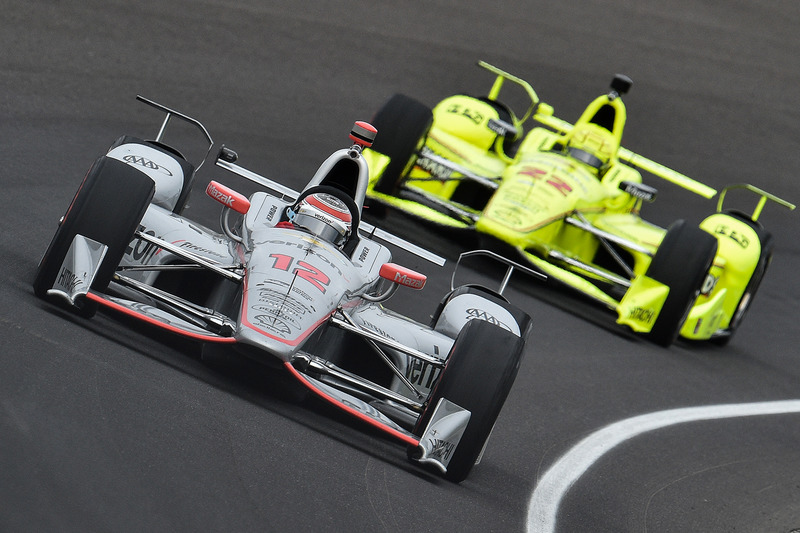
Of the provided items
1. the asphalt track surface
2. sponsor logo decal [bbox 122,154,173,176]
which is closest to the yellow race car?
the asphalt track surface

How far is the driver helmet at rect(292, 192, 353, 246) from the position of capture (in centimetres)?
787

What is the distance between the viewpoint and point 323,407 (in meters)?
7.23

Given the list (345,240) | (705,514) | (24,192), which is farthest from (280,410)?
(24,192)

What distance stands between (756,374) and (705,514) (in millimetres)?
4920

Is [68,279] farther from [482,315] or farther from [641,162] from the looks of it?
[641,162]

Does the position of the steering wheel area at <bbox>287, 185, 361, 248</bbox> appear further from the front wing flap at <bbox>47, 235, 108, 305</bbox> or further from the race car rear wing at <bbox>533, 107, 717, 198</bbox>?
the race car rear wing at <bbox>533, 107, 717, 198</bbox>

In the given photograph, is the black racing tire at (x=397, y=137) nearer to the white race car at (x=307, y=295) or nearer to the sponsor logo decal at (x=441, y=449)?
the white race car at (x=307, y=295)

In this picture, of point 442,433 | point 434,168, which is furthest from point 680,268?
point 442,433

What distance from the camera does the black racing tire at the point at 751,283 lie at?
1337 centimetres

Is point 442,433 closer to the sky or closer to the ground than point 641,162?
closer to the ground

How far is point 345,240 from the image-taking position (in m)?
8.07

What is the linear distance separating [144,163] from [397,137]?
473 cm

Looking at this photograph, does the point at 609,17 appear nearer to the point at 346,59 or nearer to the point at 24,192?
the point at 346,59

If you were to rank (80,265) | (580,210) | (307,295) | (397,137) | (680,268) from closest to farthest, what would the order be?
(80,265) → (307,295) → (680,268) → (580,210) → (397,137)
